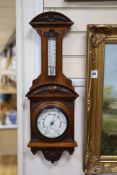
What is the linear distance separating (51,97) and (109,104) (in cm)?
29

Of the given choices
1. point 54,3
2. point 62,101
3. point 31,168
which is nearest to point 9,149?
point 31,168

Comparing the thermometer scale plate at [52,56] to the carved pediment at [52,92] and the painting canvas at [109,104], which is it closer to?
the carved pediment at [52,92]

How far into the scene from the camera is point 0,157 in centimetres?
314

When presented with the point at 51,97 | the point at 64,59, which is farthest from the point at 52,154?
the point at 64,59

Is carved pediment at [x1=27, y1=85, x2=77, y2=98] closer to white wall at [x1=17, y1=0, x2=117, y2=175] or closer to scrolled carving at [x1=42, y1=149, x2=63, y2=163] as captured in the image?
white wall at [x1=17, y1=0, x2=117, y2=175]

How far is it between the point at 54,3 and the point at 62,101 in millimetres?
487

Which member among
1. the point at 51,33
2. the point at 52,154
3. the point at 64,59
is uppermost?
the point at 51,33

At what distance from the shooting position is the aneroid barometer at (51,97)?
1244mm

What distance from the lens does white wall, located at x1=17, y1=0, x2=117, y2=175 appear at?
4.19ft

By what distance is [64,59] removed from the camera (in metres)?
1.30

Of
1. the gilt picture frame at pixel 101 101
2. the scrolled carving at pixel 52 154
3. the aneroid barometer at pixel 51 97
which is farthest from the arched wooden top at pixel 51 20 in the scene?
the scrolled carving at pixel 52 154

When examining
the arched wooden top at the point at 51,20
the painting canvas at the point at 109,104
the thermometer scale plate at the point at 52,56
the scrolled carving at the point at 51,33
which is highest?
the arched wooden top at the point at 51,20

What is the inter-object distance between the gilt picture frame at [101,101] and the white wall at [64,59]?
64mm

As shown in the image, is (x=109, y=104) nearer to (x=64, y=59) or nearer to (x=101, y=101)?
(x=101, y=101)
